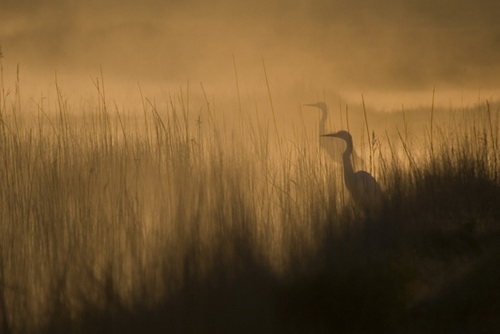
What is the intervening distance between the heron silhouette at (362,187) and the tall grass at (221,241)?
0.27 ft

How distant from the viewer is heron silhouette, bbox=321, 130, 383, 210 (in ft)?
16.5

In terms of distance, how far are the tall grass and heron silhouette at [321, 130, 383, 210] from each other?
82 mm

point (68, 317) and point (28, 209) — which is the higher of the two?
point (28, 209)

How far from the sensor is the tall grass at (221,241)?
401 centimetres

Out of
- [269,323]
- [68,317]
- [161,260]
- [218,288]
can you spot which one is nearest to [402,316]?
[269,323]

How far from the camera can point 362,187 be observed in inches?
208

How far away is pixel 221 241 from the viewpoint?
174 inches

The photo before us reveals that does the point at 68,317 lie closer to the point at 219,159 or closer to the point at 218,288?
the point at 218,288

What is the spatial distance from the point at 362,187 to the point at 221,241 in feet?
4.18

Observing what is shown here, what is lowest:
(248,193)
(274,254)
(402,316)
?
(402,316)

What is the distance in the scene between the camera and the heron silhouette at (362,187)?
5016mm

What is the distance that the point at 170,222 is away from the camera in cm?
462

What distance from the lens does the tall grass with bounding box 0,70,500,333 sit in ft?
13.1

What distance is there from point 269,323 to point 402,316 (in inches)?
25.6
